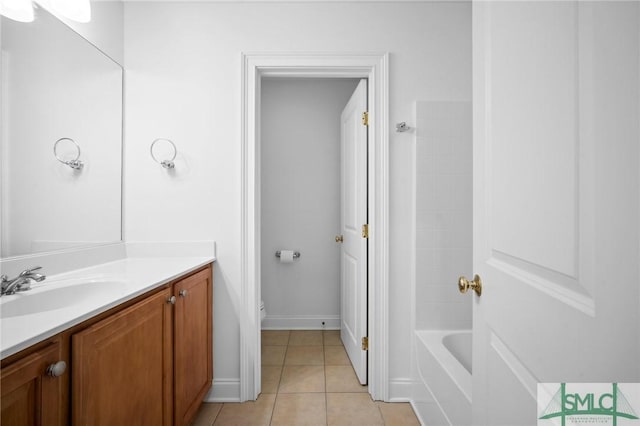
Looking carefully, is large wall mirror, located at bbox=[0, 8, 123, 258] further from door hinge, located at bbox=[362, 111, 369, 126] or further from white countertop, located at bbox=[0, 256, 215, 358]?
door hinge, located at bbox=[362, 111, 369, 126]

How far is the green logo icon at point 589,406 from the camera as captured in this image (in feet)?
1.64

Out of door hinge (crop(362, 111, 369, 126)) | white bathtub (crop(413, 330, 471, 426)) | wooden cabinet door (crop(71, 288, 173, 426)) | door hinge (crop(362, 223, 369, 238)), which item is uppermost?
door hinge (crop(362, 111, 369, 126))

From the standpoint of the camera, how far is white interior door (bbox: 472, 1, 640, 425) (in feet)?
1.64

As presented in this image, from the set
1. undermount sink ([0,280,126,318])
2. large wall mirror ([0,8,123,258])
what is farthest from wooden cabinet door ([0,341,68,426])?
large wall mirror ([0,8,123,258])

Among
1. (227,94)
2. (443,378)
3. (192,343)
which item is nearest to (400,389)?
(443,378)

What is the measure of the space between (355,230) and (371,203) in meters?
0.35

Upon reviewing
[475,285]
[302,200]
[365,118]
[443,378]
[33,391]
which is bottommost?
[443,378]

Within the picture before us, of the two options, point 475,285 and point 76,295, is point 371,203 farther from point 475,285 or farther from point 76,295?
point 76,295

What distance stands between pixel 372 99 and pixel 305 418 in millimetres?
1929

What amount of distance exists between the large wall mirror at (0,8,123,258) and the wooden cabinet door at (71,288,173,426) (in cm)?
65

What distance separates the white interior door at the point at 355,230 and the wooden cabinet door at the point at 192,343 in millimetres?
969

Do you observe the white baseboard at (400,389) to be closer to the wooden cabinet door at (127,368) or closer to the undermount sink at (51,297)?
the wooden cabinet door at (127,368)

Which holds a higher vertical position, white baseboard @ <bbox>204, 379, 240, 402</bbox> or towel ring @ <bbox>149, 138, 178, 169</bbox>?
towel ring @ <bbox>149, 138, 178, 169</bbox>

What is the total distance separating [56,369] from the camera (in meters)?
0.78
